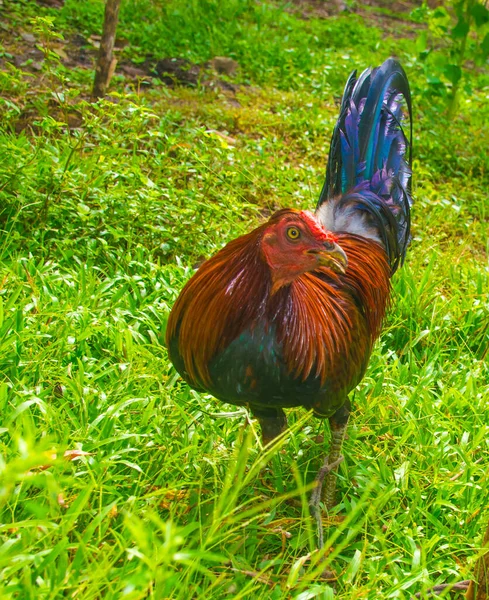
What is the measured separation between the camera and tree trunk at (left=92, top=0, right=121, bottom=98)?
4.75 m

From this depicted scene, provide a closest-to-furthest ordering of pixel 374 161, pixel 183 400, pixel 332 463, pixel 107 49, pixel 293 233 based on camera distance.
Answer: pixel 293 233 < pixel 332 463 < pixel 183 400 < pixel 374 161 < pixel 107 49

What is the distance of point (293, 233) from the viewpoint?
196 centimetres

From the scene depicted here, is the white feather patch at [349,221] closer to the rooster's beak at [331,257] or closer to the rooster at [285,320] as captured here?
the rooster at [285,320]

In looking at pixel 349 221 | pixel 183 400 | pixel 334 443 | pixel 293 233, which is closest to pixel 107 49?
pixel 349 221

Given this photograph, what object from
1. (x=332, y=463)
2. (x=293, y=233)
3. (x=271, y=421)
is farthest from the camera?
(x=332, y=463)

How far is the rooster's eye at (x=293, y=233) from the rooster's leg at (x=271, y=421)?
0.74 m

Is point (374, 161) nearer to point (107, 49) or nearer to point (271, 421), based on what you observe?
point (271, 421)

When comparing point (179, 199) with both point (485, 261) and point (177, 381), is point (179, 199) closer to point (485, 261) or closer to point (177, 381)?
point (177, 381)

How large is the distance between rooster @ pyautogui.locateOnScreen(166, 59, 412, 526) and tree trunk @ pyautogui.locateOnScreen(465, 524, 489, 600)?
683mm

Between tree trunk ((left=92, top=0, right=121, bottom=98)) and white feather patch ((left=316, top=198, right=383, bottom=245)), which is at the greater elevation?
tree trunk ((left=92, top=0, right=121, bottom=98))

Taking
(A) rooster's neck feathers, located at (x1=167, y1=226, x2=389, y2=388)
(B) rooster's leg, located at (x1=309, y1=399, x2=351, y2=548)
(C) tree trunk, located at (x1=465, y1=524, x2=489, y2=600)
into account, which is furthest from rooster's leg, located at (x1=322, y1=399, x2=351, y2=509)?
(C) tree trunk, located at (x1=465, y1=524, x2=489, y2=600)

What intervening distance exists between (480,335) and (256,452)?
1.76 metres

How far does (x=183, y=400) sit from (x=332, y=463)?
718mm

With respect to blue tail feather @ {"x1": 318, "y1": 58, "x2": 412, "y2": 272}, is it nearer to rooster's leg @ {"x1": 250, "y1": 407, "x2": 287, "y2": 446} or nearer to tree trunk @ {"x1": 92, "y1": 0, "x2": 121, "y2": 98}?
rooster's leg @ {"x1": 250, "y1": 407, "x2": 287, "y2": 446}
